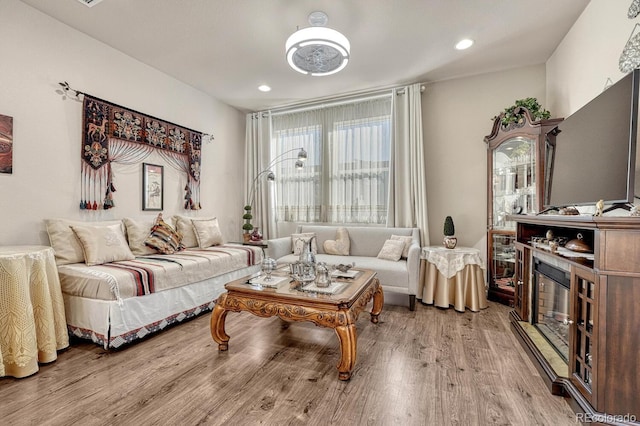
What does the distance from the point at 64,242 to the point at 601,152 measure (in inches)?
159

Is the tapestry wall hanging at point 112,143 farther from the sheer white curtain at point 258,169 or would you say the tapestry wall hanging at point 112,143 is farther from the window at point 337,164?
the window at point 337,164

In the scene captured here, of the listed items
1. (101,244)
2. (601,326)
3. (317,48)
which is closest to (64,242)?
(101,244)

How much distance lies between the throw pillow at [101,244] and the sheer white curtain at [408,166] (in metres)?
3.11

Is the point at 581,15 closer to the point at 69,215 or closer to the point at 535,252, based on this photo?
the point at 535,252

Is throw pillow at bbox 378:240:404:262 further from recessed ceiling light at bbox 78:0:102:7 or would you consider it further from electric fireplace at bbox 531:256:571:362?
recessed ceiling light at bbox 78:0:102:7

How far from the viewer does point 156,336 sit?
2473 mm

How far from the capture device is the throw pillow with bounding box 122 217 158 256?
10.1 feet

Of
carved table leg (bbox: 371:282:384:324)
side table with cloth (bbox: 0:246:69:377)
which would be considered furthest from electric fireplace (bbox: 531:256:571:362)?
side table with cloth (bbox: 0:246:69:377)

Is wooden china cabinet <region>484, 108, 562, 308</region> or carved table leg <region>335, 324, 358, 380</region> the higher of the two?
wooden china cabinet <region>484, 108, 562, 308</region>

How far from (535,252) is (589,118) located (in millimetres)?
1009

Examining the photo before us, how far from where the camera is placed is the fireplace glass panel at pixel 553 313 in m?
1.89

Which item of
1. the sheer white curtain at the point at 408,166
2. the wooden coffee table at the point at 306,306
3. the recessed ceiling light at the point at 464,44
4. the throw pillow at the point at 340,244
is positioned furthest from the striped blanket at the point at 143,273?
the recessed ceiling light at the point at 464,44

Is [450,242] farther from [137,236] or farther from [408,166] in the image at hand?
[137,236]

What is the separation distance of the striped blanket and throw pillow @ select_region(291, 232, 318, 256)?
866 millimetres
